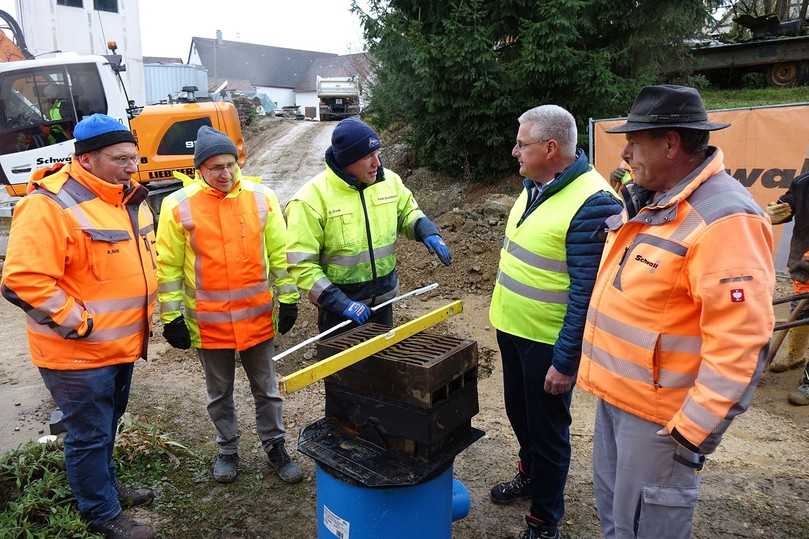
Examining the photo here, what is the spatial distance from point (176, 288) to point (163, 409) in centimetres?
176

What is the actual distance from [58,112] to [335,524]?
32.4 feet

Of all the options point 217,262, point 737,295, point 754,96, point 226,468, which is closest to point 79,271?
point 217,262

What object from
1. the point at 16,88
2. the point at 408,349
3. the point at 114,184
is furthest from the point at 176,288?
the point at 16,88

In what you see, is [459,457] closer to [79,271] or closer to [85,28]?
[79,271]

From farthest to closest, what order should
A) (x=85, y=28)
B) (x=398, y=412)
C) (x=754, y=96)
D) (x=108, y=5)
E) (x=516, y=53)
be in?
(x=108, y=5)
(x=85, y=28)
(x=754, y=96)
(x=516, y=53)
(x=398, y=412)

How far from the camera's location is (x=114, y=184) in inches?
115

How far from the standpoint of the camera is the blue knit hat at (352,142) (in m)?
3.11

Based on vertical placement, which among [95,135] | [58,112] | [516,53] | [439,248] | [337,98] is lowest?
[439,248]

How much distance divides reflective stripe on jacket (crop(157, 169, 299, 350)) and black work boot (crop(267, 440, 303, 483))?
2.45ft

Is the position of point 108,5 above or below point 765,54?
above

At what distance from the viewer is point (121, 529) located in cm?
299

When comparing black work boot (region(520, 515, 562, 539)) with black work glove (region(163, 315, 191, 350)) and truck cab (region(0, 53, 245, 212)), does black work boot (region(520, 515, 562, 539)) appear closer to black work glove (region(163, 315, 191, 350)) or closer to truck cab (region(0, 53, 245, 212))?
black work glove (region(163, 315, 191, 350))

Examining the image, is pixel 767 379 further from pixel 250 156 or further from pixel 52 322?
pixel 250 156

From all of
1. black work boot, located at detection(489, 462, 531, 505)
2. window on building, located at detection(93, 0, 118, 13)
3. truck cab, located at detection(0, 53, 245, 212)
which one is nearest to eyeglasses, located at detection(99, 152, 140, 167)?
black work boot, located at detection(489, 462, 531, 505)
